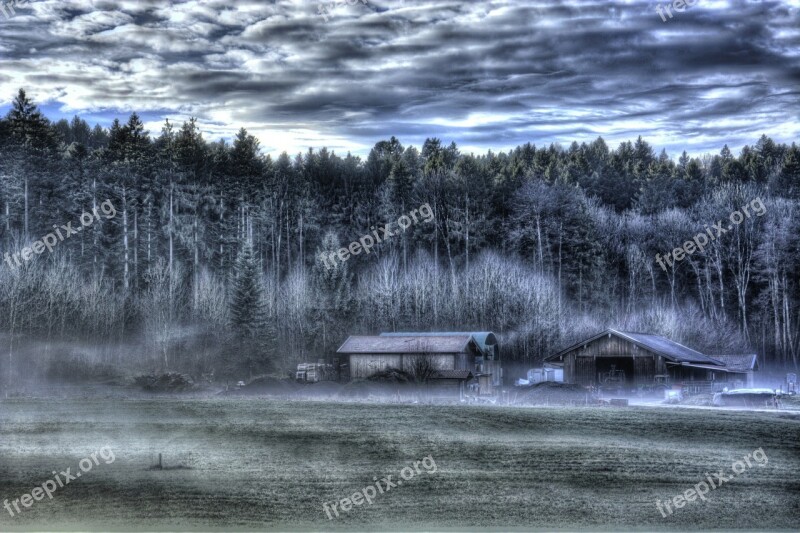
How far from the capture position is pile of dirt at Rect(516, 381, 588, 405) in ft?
191

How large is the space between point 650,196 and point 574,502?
3871 inches

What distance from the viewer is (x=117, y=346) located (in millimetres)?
75750

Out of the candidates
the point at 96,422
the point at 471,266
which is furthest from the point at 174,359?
the point at 471,266

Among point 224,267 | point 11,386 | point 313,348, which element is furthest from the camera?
point 224,267

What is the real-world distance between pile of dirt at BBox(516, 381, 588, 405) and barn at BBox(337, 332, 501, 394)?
4915 millimetres

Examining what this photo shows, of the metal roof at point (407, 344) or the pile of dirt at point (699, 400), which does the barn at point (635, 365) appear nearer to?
the pile of dirt at point (699, 400)

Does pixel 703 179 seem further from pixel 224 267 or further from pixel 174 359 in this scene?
pixel 174 359

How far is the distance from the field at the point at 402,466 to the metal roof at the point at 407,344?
15.2 m

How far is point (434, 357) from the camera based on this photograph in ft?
216

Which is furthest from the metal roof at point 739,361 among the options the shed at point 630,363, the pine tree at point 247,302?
the pine tree at point 247,302

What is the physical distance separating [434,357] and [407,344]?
8.71ft

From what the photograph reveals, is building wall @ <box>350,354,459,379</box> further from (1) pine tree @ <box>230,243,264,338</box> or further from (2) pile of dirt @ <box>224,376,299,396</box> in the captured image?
(1) pine tree @ <box>230,243,264,338</box>

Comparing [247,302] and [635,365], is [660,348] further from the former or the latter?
[247,302]

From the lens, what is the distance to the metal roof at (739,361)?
73.7 m
